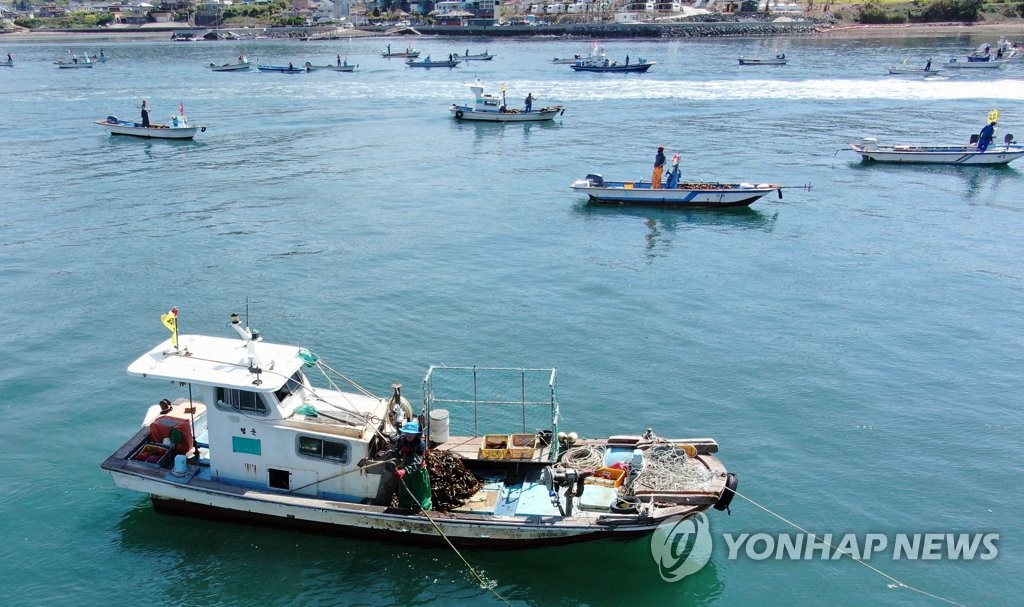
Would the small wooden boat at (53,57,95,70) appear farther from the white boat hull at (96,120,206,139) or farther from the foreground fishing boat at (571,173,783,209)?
the foreground fishing boat at (571,173,783,209)

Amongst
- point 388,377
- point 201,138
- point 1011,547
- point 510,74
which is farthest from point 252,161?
point 510,74

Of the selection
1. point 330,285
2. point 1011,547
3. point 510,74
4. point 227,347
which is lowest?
point 1011,547

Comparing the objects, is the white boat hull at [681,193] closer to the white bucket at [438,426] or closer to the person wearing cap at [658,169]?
the person wearing cap at [658,169]

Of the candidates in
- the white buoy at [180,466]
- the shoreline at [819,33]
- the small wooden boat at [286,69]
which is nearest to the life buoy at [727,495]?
the white buoy at [180,466]

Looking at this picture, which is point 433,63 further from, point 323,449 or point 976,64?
point 323,449

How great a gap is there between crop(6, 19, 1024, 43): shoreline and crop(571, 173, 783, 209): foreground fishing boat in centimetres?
12114

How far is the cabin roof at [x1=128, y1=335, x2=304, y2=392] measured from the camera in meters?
15.1

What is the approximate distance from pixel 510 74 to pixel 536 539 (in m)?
93.2

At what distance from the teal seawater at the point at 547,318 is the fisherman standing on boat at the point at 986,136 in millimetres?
1965

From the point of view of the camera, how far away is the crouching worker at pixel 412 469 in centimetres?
1496

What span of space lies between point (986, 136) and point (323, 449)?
48952mm

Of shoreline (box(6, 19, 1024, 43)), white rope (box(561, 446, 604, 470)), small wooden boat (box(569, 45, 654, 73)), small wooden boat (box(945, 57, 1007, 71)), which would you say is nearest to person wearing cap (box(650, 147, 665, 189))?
white rope (box(561, 446, 604, 470))

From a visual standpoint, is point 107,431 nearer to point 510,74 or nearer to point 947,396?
point 947,396

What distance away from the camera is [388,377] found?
74.1 feet
